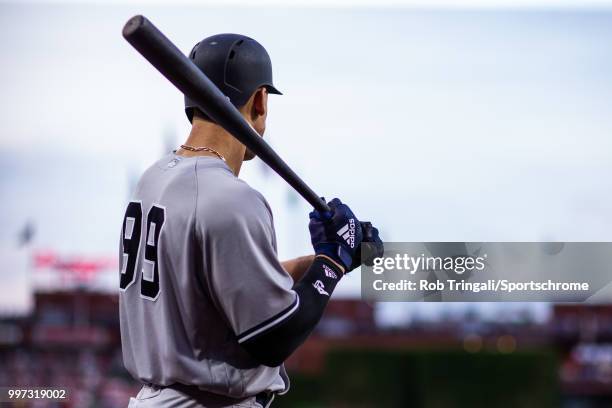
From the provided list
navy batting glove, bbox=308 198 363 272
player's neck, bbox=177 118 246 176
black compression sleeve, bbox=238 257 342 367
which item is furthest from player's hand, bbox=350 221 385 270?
player's neck, bbox=177 118 246 176

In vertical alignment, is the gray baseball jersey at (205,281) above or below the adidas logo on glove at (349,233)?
below

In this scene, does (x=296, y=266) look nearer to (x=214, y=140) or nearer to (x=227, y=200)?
(x=214, y=140)

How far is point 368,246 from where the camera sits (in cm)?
219

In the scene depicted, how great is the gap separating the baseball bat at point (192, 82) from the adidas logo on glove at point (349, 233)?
0.17m

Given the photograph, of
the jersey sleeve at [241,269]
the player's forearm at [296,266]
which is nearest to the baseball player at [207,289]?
the jersey sleeve at [241,269]

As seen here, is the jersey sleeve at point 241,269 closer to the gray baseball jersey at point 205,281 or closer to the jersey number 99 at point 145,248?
the gray baseball jersey at point 205,281

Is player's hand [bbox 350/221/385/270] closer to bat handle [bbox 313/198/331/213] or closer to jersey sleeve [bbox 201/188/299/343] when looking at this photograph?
bat handle [bbox 313/198/331/213]

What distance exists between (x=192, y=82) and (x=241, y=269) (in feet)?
1.19

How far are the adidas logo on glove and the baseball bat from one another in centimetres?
17

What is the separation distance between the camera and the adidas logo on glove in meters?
2.02

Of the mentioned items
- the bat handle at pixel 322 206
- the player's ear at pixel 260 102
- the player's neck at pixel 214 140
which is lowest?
the bat handle at pixel 322 206

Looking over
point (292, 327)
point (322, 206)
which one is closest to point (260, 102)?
point (322, 206)

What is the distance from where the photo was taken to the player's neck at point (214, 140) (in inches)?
75.9

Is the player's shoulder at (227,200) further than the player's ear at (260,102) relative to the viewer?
No
